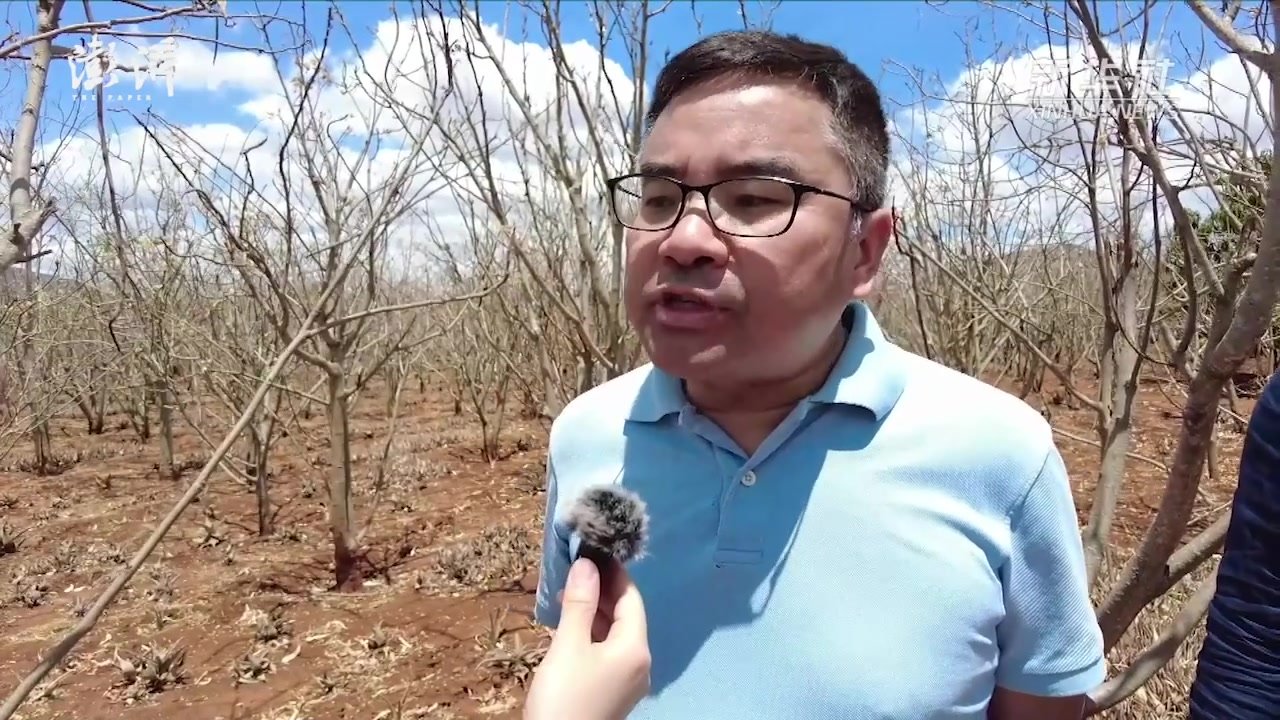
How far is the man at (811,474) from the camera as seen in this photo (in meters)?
1.08

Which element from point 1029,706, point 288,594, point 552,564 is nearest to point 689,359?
point 552,564

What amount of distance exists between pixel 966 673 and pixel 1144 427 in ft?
37.1

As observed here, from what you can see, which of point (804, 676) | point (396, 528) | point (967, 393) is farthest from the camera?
point (396, 528)

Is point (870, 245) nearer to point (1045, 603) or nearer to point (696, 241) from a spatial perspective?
point (696, 241)

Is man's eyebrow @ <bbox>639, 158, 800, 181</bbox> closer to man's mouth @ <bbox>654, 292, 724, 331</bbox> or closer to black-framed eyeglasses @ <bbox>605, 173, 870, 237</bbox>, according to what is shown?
black-framed eyeglasses @ <bbox>605, 173, 870, 237</bbox>

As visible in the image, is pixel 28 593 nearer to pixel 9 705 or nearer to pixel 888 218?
pixel 9 705

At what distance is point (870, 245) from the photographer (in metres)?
1.22

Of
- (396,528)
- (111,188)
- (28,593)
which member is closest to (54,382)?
(28,593)

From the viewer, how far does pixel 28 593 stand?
16.8 ft

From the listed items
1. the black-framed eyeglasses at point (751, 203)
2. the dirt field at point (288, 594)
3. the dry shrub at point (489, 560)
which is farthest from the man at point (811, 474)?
the dry shrub at point (489, 560)

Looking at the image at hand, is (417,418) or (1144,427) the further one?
(417,418)

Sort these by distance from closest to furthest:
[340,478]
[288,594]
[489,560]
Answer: [340,478]
[288,594]
[489,560]

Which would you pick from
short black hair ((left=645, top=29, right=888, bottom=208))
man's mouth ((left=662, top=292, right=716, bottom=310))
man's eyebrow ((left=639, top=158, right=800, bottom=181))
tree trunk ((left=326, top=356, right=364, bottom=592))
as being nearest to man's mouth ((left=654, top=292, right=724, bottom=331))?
man's mouth ((left=662, top=292, right=716, bottom=310))

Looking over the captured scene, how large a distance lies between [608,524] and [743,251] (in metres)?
0.40
